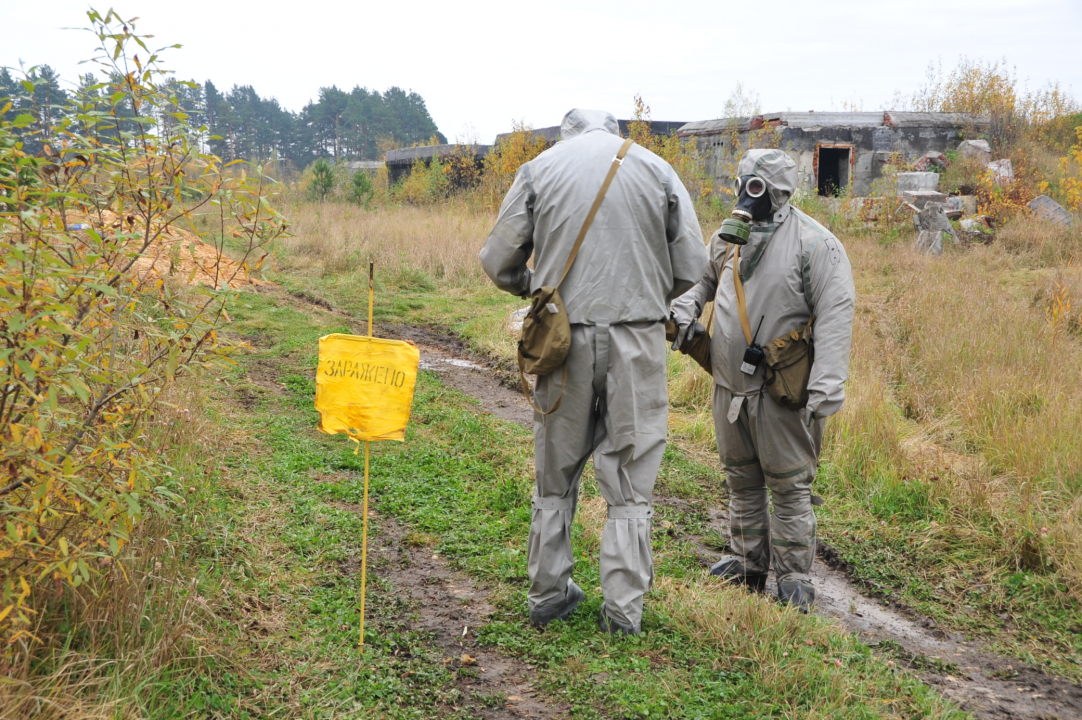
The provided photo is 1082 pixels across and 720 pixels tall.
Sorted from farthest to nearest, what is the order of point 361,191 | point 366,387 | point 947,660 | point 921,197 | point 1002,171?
point 361,191 → point 1002,171 → point 921,197 → point 947,660 → point 366,387

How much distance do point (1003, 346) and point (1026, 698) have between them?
4.14 m

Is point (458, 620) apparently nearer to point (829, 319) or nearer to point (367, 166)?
point (829, 319)

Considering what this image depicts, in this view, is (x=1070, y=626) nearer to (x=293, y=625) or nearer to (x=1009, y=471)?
(x=1009, y=471)

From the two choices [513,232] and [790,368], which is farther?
[790,368]

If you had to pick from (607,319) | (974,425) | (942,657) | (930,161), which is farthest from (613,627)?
(930,161)

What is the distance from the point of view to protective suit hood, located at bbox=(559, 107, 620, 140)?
3.46 m

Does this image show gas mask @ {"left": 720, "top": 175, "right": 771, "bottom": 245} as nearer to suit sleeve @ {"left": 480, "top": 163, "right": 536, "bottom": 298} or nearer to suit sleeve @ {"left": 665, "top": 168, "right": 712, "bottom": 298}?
suit sleeve @ {"left": 665, "top": 168, "right": 712, "bottom": 298}

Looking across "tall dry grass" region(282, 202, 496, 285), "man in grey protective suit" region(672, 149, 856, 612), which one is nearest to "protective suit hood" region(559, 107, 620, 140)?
"man in grey protective suit" region(672, 149, 856, 612)

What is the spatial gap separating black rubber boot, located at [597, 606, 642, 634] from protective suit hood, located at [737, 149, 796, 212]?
202 cm

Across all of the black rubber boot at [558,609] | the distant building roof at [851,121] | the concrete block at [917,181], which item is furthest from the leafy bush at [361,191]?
the black rubber boot at [558,609]

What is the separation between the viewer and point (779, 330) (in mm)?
3803

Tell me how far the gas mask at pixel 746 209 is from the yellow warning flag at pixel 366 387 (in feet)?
5.05

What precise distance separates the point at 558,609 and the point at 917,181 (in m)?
13.8

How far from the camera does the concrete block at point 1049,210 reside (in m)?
12.8
